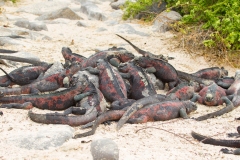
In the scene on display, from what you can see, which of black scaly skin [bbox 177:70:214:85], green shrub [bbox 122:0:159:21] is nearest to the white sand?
black scaly skin [bbox 177:70:214:85]

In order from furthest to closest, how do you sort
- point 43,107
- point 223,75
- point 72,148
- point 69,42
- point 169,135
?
point 69,42, point 223,75, point 43,107, point 169,135, point 72,148

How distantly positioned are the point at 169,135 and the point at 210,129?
1.89 ft

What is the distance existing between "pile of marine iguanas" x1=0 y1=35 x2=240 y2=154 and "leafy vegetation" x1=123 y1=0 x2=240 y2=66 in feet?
2.97

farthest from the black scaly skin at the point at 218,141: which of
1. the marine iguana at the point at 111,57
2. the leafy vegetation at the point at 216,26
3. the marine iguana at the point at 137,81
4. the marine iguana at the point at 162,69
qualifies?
the leafy vegetation at the point at 216,26

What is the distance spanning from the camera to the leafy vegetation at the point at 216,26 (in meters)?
7.70

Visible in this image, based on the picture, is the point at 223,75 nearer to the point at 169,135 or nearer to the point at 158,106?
the point at 158,106

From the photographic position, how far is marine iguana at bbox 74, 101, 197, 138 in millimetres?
4842

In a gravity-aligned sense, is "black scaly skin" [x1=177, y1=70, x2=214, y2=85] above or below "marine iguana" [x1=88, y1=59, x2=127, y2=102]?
below

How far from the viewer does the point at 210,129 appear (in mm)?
4848

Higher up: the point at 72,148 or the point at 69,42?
the point at 72,148

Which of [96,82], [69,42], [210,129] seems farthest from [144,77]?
[69,42]

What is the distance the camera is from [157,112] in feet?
16.6

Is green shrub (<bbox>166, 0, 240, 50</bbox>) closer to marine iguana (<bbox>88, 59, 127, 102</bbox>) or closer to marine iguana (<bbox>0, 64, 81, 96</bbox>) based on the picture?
marine iguana (<bbox>88, 59, 127, 102</bbox>)

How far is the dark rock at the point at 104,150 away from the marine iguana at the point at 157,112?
775 mm
